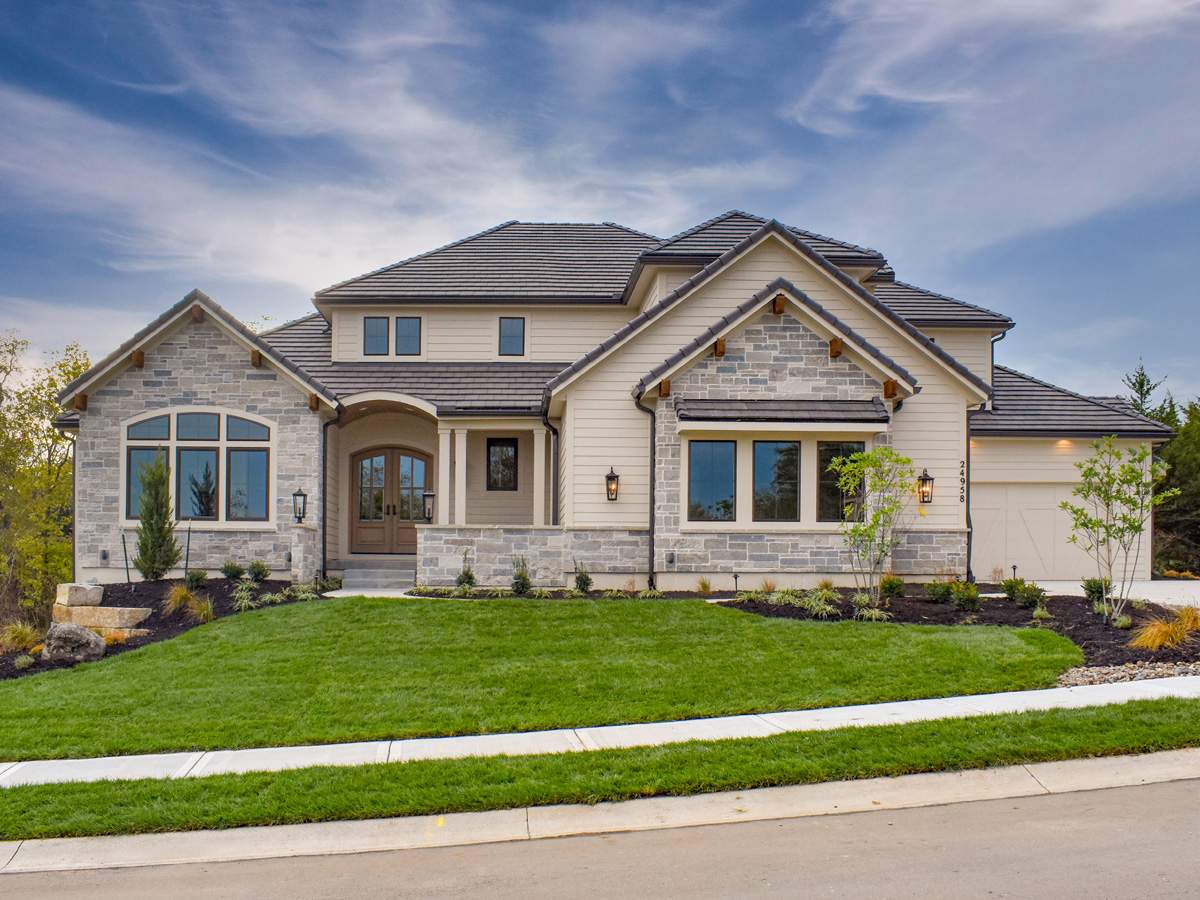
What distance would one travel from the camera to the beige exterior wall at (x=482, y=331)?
2100cm

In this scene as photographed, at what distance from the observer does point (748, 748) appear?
23.2 feet

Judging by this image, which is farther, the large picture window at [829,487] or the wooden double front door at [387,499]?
the wooden double front door at [387,499]

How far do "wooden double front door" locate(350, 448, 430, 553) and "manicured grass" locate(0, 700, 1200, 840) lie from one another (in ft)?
46.8

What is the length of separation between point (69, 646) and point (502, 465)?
10009 millimetres

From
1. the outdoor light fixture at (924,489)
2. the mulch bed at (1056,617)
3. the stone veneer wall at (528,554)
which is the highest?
the outdoor light fixture at (924,489)

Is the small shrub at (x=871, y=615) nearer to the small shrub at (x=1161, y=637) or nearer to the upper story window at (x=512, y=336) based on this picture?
the small shrub at (x=1161, y=637)

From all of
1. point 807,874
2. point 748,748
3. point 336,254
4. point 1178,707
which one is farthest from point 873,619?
point 336,254

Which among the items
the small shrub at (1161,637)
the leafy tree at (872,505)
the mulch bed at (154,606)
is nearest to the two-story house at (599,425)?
the leafy tree at (872,505)

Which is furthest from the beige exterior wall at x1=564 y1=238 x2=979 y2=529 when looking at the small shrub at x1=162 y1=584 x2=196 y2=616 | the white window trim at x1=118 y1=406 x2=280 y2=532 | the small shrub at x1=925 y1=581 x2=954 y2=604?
the small shrub at x1=162 y1=584 x2=196 y2=616

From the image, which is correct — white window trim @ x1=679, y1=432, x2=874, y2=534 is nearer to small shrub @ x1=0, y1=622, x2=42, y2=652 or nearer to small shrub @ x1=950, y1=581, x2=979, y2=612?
small shrub @ x1=950, y1=581, x2=979, y2=612

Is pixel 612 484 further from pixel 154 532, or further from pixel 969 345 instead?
pixel 969 345

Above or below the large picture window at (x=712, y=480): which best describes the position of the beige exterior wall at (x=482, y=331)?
above

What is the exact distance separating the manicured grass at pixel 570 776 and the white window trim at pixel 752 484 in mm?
8568

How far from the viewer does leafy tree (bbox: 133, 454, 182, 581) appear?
16500 millimetres
